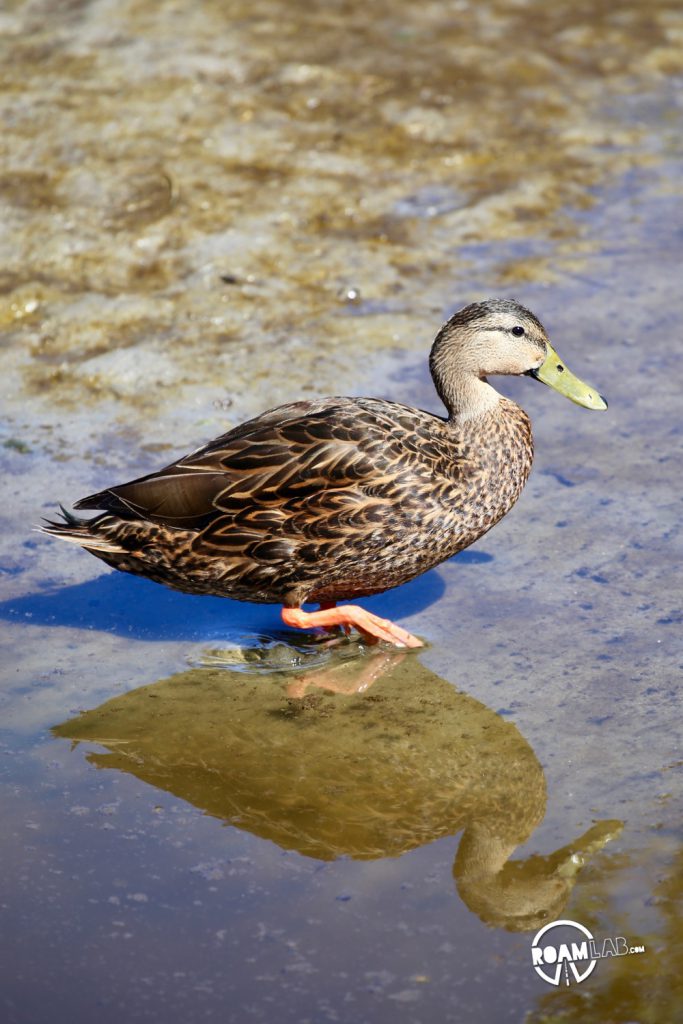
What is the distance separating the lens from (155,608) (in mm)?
5949

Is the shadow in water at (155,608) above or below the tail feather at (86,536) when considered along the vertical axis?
below

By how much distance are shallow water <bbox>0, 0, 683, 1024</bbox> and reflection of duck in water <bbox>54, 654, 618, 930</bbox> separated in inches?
0.5

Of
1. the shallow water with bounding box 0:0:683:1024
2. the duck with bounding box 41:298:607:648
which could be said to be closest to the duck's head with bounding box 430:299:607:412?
the duck with bounding box 41:298:607:648

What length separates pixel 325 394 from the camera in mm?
7289

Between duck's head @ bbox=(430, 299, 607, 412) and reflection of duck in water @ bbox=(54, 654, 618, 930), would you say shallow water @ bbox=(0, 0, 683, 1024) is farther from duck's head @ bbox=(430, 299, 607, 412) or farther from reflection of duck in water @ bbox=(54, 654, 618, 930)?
duck's head @ bbox=(430, 299, 607, 412)

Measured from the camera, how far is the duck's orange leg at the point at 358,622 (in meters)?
5.53

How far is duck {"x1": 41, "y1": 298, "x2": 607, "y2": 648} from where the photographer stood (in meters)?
5.43

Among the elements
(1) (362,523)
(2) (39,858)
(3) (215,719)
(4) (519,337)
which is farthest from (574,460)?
(2) (39,858)

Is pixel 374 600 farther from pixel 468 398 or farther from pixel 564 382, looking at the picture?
pixel 564 382

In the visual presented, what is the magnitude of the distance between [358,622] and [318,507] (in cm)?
48

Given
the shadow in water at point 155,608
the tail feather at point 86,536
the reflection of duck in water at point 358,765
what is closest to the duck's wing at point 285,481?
the tail feather at point 86,536

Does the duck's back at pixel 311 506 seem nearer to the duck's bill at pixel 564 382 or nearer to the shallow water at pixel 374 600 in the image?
the shallow water at pixel 374 600

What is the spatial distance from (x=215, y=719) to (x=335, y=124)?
570 centimetres

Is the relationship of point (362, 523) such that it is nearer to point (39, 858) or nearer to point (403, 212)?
point (39, 858)
